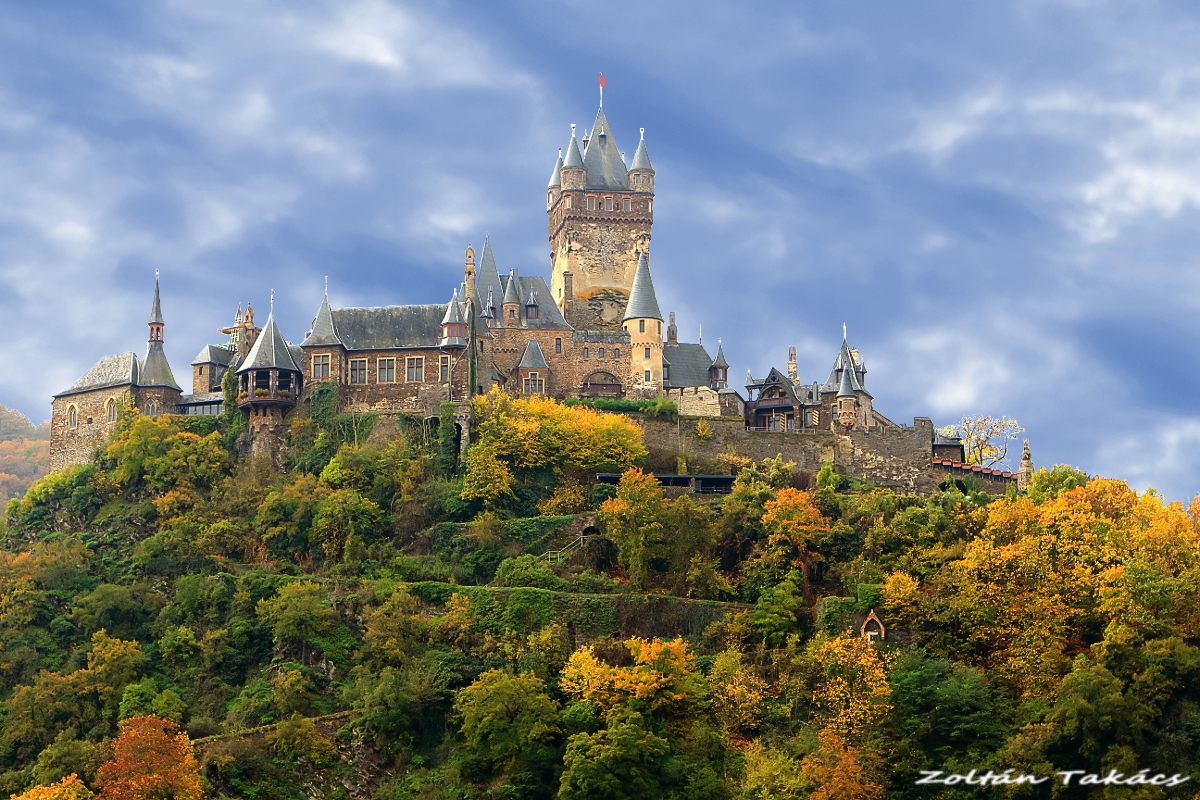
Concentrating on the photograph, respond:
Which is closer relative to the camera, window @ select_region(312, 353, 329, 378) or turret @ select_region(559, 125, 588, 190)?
window @ select_region(312, 353, 329, 378)

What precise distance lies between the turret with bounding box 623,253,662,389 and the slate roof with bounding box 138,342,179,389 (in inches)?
855

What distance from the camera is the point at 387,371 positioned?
325ft

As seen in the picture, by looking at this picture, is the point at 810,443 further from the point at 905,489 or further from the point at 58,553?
the point at 58,553

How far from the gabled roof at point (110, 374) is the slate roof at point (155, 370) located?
341 mm

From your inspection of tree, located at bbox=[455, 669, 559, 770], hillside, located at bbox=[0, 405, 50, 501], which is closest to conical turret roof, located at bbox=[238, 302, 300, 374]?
tree, located at bbox=[455, 669, 559, 770]

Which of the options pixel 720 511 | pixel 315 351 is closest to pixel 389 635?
pixel 720 511

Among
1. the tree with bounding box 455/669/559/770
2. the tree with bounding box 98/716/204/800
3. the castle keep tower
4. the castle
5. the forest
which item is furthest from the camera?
the castle keep tower

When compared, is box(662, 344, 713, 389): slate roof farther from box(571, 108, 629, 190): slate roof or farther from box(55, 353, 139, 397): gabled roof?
box(55, 353, 139, 397): gabled roof

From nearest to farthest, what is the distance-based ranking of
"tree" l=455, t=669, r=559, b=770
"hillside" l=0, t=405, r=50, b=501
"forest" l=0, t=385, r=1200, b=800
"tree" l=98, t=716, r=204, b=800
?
"tree" l=98, t=716, r=204, b=800, "forest" l=0, t=385, r=1200, b=800, "tree" l=455, t=669, r=559, b=770, "hillside" l=0, t=405, r=50, b=501

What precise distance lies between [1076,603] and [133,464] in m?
41.8

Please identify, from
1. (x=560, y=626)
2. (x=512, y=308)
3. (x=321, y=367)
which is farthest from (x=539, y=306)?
(x=560, y=626)

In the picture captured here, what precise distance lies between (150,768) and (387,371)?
103 ft

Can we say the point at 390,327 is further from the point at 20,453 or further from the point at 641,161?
the point at 20,453

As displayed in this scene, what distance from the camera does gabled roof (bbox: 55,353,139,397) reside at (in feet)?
334
